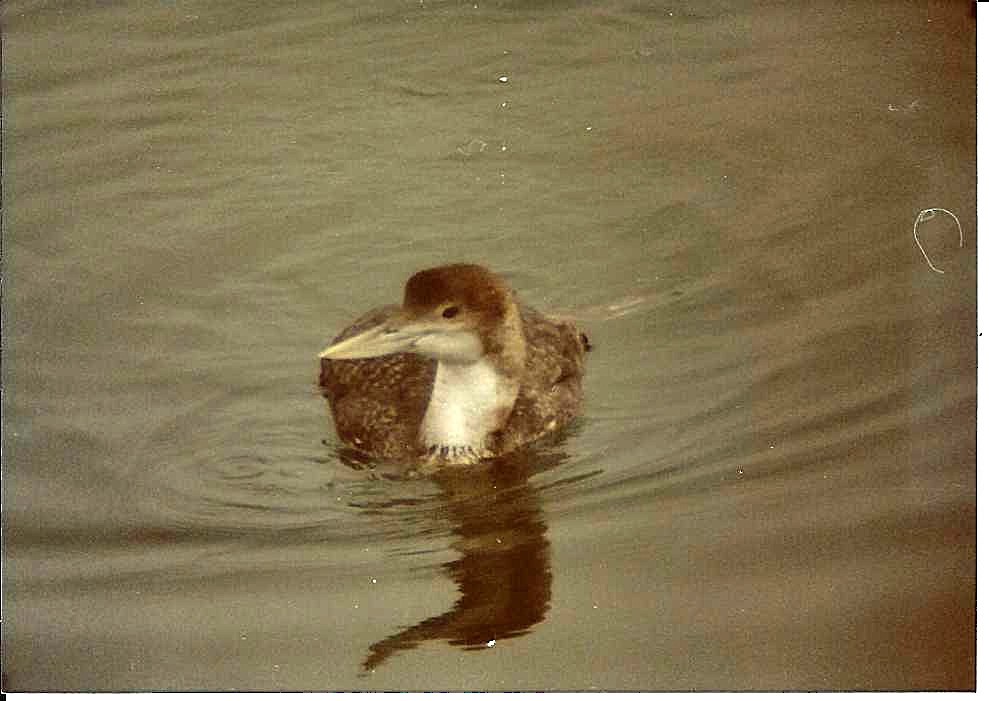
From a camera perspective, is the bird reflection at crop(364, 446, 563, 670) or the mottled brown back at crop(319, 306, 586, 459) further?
the mottled brown back at crop(319, 306, 586, 459)

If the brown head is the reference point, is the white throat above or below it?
below

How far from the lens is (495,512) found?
3.56 metres

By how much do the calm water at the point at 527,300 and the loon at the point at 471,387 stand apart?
46 millimetres

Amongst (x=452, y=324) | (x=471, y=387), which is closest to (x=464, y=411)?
(x=471, y=387)

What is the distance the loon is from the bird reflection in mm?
55

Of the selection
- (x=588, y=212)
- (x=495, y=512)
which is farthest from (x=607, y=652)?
(x=588, y=212)

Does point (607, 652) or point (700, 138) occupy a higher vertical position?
point (700, 138)

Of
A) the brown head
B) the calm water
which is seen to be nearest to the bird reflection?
the calm water

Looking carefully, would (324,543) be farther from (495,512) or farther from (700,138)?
(700,138)

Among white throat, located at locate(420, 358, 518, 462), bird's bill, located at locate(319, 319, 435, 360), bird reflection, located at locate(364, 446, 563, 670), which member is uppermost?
bird's bill, located at locate(319, 319, 435, 360)

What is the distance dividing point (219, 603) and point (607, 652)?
2.32ft

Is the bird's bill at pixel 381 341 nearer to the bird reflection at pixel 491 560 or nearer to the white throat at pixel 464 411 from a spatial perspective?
the white throat at pixel 464 411

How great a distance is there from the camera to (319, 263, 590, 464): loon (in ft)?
11.8

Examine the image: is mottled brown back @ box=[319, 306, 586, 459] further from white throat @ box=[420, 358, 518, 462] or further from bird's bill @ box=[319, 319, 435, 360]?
bird's bill @ box=[319, 319, 435, 360]
